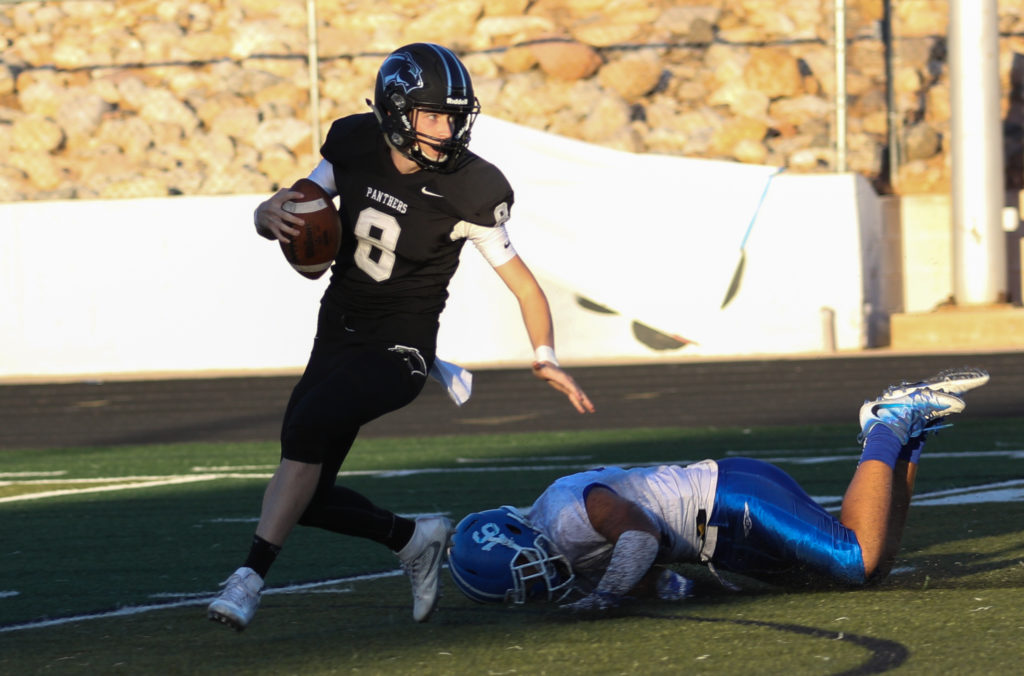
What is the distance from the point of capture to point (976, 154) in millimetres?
15008

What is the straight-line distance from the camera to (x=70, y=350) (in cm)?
1541

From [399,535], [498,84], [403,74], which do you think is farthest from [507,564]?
[498,84]

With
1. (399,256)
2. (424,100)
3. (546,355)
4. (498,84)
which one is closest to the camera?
(546,355)

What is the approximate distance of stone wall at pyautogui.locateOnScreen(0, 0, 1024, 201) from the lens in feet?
56.7

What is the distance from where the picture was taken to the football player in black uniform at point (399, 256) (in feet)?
14.6

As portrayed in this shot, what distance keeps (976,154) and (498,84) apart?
574 cm

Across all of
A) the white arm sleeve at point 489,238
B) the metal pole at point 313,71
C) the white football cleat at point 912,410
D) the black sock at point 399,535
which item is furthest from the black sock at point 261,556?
the metal pole at point 313,71

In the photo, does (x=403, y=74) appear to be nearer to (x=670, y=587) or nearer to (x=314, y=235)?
(x=314, y=235)

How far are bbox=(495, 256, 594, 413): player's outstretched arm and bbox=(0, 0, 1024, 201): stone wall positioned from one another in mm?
12622

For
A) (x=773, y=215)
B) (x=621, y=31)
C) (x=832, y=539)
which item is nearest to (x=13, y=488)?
(x=832, y=539)

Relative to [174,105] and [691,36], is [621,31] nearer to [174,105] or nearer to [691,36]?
[691,36]

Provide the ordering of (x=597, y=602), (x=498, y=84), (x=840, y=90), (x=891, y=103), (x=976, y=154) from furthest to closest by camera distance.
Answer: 1. (x=498, y=84)
2. (x=891, y=103)
3. (x=840, y=90)
4. (x=976, y=154)
5. (x=597, y=602)

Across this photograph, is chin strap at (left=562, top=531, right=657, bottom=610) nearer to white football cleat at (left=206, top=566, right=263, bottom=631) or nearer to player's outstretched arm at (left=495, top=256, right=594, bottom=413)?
player's outstretched arm at (left=495, top=256, right=594, bottom=413)

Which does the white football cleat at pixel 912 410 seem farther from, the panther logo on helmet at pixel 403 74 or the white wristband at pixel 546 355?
the panther logo on helmet at pixel 403 74
